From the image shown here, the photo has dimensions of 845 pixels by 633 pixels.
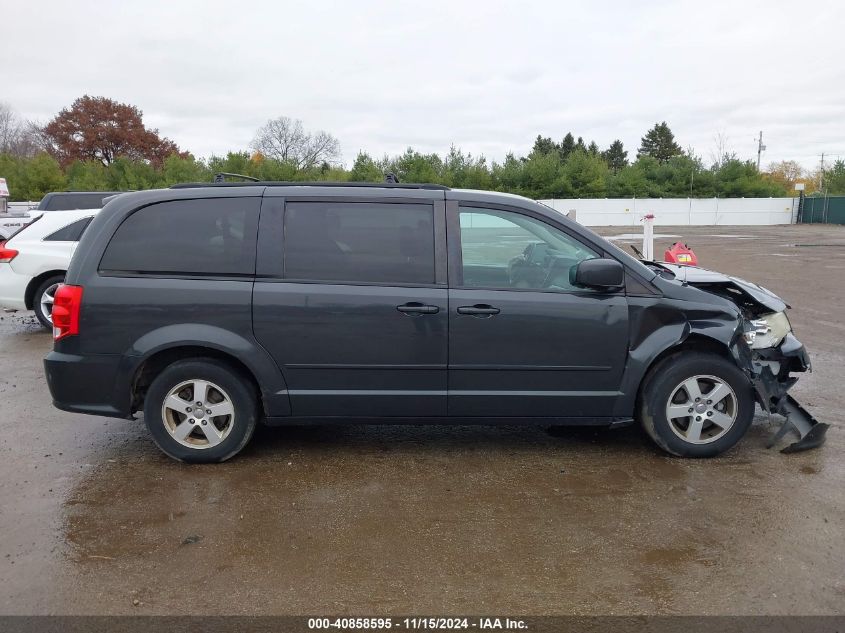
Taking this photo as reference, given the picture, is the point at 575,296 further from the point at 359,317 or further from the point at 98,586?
the point at 98,586

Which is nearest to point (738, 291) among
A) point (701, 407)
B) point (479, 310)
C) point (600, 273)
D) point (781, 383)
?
point (781, 383)

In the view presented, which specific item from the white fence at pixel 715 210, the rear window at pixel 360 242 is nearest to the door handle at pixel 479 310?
the rear window at pixel 360 242

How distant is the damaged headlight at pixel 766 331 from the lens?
5.02 m

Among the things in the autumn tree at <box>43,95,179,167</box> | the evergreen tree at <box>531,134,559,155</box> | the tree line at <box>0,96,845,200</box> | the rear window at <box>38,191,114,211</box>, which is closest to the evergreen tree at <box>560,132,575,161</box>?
the evergreen tree at <box>531,134,559,155</box>

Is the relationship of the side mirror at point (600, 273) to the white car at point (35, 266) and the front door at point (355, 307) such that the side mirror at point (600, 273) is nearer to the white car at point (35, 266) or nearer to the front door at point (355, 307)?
the front door at point (355, 307)

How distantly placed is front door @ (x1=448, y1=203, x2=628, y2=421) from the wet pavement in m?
0.48

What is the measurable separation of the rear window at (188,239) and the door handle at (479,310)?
1402mm

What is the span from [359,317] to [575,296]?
1.41m

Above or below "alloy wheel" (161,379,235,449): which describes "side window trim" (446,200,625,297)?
above

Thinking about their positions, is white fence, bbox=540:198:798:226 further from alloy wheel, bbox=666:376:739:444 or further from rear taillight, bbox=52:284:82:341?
rear taillight, bbox=52:284:82:341

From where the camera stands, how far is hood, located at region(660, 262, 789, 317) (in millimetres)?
5031

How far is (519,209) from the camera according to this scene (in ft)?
15.0

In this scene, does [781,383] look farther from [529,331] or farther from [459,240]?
[459,240]

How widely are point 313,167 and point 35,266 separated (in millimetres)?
38034
